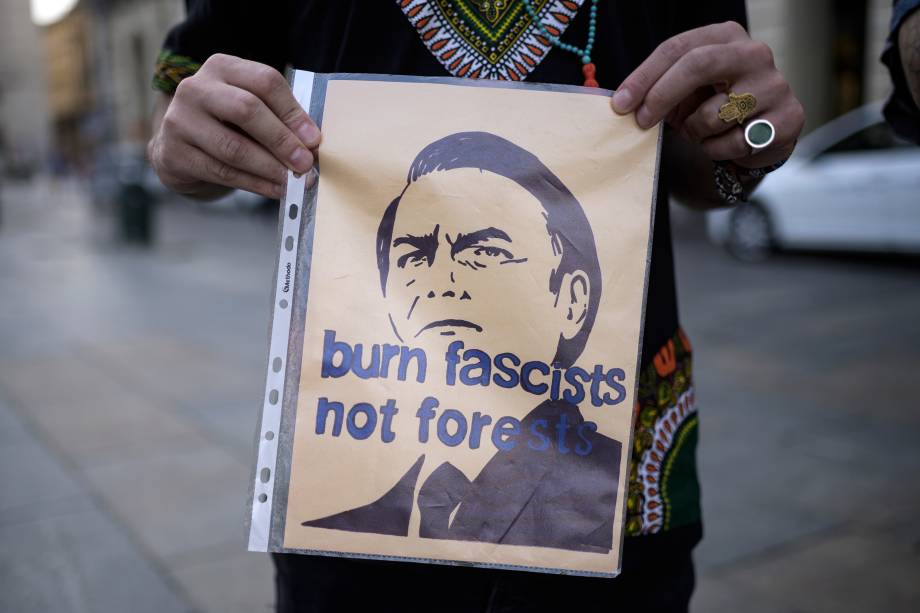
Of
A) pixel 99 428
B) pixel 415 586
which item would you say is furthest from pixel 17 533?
pixel 415 586

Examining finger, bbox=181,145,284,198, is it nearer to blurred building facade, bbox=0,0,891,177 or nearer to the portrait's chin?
the portrait's chin

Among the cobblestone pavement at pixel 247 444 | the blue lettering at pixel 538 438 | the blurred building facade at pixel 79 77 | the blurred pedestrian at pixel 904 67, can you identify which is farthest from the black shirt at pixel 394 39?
the blurred building facade at pixel 79 77

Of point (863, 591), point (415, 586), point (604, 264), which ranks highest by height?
point (604, 264)

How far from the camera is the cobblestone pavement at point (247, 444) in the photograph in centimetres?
305

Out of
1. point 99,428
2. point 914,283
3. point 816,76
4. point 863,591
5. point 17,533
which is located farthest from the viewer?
point 816,76

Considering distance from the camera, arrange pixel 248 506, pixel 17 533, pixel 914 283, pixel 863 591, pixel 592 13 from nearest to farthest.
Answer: pixel 248 506 < pixel 592 13 < pixel 863 591 < pixel 17 533 < pixel 914 283

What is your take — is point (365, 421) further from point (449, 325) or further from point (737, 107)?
point (737, 107)

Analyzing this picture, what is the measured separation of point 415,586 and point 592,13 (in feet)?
2.70

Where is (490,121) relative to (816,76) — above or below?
above

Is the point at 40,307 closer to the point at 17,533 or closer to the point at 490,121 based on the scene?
the point at 17,533

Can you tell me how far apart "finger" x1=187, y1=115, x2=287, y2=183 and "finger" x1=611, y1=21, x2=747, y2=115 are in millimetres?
442

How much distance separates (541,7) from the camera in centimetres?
113

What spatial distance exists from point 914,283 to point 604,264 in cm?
810

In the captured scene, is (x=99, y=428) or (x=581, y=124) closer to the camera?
(x=581, y=124)
